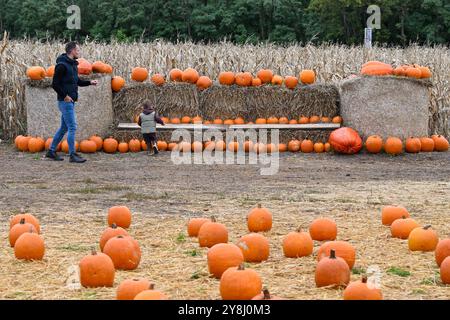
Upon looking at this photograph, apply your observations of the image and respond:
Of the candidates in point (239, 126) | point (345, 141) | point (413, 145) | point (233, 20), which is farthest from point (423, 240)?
point (233, 20)

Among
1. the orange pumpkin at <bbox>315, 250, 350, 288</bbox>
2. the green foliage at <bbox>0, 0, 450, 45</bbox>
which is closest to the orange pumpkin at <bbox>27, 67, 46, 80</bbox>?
the orange pumpkin at <bbox>315, 250, 350, 288</bbox>

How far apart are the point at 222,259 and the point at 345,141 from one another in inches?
387

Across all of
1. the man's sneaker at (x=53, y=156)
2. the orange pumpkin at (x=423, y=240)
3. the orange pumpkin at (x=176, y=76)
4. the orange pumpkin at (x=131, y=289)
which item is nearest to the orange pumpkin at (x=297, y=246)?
the orange pumpkin at (x=423, y=240)

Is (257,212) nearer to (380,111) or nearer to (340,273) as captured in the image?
(340,273)

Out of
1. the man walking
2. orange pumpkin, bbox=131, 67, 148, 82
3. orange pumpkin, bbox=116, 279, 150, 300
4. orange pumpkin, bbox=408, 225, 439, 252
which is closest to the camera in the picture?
orange pumpkin, bbox=116, 279, 150, 300

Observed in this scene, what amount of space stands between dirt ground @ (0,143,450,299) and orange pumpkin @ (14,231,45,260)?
0.21 feet

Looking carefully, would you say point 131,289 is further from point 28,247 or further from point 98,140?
point 98,140

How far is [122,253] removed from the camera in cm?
576

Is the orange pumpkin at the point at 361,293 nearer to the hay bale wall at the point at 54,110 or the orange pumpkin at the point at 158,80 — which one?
the hay bale wall at the point at 54,110

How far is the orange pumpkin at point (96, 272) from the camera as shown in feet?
17.2

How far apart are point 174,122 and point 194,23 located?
2954 cm

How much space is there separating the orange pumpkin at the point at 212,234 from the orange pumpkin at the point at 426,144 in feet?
32.1

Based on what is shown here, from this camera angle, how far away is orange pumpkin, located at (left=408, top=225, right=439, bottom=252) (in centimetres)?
647

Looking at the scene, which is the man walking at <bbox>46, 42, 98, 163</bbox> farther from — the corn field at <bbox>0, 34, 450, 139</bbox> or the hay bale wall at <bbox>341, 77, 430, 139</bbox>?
the hay bale wall at <bbox>341, 77, 430, 139</bbox>
